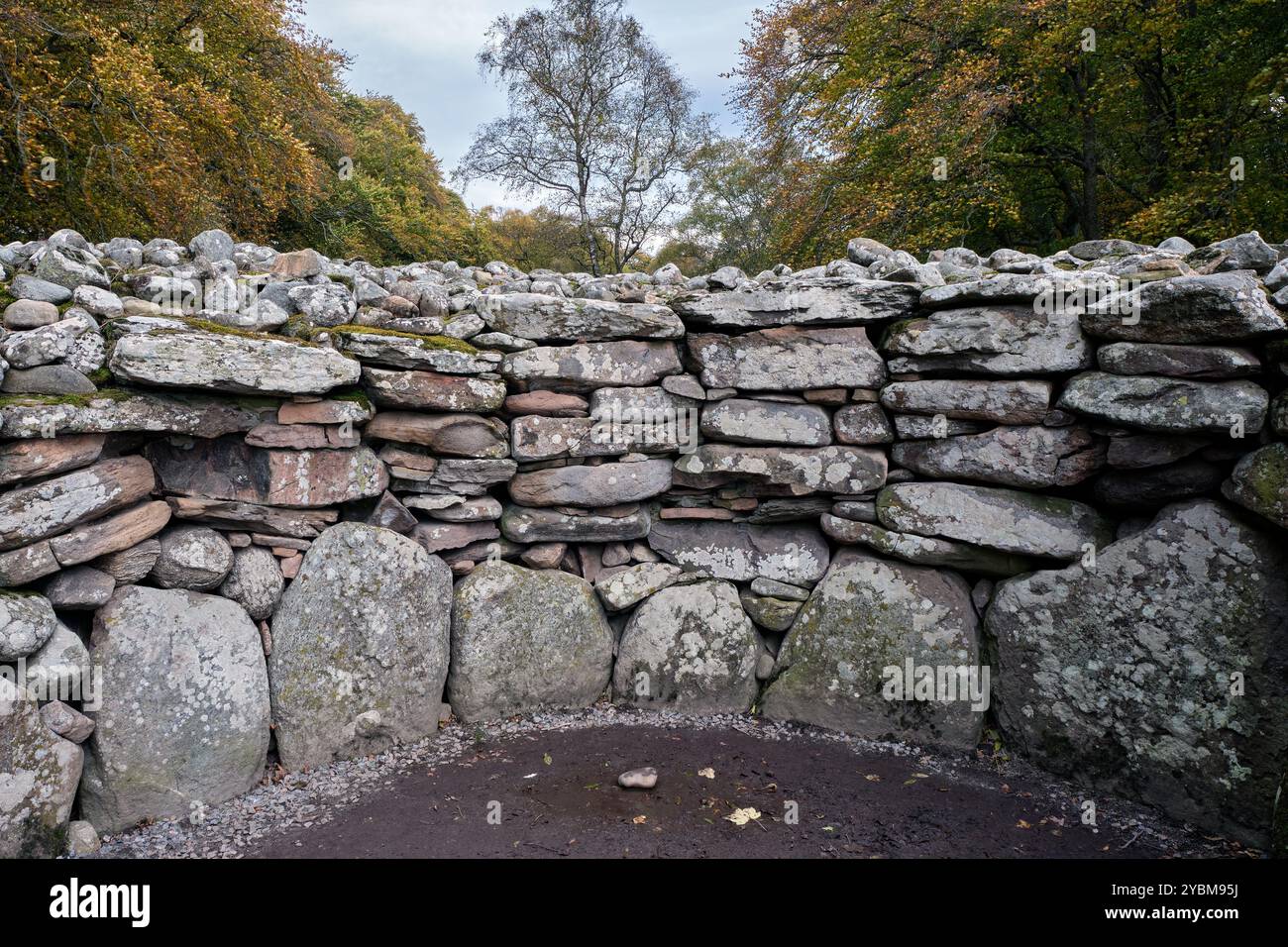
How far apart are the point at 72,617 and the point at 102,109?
9.14 m

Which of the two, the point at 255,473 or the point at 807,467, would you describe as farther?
the point at 807,467

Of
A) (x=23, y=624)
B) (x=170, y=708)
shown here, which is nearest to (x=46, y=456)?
(x=23, y=624)

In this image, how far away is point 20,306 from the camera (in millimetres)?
4855

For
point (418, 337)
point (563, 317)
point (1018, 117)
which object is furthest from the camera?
point (1018, 117)

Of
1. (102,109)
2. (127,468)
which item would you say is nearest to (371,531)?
(127,468)

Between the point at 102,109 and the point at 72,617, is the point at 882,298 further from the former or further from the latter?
the point at 102,109

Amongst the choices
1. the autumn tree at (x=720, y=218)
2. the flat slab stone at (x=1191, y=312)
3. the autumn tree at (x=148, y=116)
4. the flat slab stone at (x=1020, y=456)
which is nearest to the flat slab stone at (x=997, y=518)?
the flat slab stone at (x=1020, y=456)

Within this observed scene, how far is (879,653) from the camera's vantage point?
20.5 feet

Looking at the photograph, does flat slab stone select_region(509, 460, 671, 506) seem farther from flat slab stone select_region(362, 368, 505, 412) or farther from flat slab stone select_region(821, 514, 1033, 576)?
flat slab stone select_region(821, 514, 1033, 576)

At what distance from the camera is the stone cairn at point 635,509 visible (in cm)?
488

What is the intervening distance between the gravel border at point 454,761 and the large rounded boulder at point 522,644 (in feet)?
0.60

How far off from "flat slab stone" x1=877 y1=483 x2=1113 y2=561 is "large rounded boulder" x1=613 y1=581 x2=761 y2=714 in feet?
5.71

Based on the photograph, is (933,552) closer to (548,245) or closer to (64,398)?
(64,398)

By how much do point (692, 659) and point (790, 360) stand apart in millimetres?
2923
